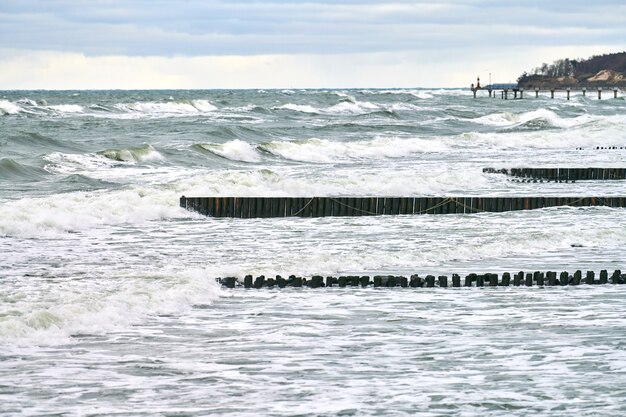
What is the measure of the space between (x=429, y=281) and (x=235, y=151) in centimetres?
3303

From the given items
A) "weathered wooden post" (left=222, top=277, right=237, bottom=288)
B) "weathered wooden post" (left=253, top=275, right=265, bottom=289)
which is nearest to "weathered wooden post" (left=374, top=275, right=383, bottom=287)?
"weathered wooden post" (left=253, top=275, right=265, bottom=289)

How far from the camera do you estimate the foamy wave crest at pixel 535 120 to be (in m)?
81.8

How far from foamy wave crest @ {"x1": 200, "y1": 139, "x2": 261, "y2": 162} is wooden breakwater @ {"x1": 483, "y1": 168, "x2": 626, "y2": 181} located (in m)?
13.1

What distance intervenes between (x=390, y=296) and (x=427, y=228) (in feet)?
27.4

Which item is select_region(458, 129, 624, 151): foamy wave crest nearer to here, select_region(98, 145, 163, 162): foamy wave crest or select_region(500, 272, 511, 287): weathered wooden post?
select_region(98, 145, 163, 162): foamy wave crest

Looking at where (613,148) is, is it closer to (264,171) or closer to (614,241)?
(264,171)

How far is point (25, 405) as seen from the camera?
35.0 ft

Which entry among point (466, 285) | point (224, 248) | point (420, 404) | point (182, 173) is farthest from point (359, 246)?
point (182, 173)

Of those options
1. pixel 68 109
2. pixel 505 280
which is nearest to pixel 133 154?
pixel 505 280

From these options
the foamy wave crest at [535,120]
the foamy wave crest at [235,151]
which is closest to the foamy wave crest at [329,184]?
the foamy wave crest at [235,151]

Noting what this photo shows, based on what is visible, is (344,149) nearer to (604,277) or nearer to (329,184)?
(329,184)

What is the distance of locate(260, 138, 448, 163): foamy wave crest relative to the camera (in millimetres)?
50469

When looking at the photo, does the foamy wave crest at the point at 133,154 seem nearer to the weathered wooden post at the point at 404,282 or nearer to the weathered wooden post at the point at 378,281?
the weathered wooden post at the point at 378,281

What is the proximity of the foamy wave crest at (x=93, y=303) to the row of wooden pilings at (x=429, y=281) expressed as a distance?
2.61ft
